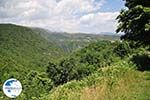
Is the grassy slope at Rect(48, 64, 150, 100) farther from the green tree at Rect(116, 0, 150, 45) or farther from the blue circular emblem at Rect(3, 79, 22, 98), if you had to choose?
the green tree at Rect(116, 0, 150, 45)

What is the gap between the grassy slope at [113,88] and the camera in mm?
13211

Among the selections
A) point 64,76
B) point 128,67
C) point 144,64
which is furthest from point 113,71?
point 64,76

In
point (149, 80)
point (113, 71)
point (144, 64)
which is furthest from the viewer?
point (144, 64)

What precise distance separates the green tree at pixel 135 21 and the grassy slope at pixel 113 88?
4.99 m

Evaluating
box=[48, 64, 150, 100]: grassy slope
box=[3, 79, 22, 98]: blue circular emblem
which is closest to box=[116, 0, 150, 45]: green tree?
box=[48, 64, 150, 100]: grassy slope

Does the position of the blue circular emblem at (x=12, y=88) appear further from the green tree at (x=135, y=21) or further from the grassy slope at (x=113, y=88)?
the green tree at (x=135, y=21)

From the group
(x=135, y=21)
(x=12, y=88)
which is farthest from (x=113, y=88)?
(x=135, y=21)

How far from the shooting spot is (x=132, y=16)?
920 inches

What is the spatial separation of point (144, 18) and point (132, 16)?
1.00m

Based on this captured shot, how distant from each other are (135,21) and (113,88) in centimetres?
937

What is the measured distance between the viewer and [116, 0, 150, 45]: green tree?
22266 mm

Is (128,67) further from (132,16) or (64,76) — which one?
(64,76)

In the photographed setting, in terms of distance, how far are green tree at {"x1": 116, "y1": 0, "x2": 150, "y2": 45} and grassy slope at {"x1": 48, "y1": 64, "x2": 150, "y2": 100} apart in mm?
4993

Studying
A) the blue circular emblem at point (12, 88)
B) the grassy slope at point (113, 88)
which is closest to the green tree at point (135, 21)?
the grassy slope at point (113, 88)
